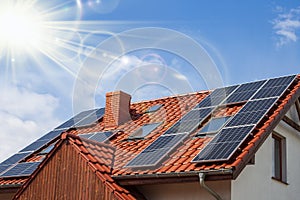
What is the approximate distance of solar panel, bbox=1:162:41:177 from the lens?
1390 centimetres

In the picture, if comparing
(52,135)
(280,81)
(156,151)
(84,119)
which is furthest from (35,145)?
(280,81)

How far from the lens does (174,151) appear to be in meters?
11.9

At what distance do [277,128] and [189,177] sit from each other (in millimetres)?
4125

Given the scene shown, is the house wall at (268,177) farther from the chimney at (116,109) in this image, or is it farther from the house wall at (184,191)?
the chimney at (116,109)

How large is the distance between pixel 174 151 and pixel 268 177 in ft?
8.36

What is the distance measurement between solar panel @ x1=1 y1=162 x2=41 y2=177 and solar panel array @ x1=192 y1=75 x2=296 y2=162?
563 cm

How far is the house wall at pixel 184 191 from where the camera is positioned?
10414 mm

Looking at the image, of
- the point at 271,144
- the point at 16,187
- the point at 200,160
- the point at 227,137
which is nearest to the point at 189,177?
the point at 200,160

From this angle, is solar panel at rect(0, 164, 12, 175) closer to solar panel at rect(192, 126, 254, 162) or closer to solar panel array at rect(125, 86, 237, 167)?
solar panel array at rect(125, 86, 237, 167)

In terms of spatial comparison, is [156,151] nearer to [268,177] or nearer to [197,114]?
[197,114]

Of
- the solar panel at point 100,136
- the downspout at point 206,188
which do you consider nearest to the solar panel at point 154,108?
the solar panel at point 100,136

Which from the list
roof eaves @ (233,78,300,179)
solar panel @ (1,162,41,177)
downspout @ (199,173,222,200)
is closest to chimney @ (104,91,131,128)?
solar panel @ (1,162,41,177)

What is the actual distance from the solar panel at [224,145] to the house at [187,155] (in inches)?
1.0

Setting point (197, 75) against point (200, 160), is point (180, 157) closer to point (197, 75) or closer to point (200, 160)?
point (200, 160)
